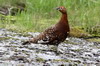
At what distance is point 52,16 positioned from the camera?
1152 cm

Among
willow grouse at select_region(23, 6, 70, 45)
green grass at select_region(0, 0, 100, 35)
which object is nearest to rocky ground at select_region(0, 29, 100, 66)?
willow grouse at select_region(23, 6, 70, 45)

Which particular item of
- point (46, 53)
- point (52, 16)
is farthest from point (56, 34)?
point (52, 16)

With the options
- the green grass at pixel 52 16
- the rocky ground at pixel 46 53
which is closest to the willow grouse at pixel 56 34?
the rocky ground at pixel 46 53

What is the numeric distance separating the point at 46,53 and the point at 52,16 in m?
4.55

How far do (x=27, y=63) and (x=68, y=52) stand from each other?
5.94 ft

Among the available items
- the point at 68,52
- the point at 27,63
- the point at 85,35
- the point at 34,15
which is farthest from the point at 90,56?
the point at 34,15

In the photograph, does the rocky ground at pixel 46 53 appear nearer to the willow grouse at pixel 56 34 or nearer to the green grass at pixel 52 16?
the willow grouse at pixel 56 34

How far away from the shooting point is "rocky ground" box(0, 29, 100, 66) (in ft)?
20.2

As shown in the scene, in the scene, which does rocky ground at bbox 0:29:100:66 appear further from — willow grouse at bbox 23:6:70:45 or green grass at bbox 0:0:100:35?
green grass at bbox 0:0:100:35

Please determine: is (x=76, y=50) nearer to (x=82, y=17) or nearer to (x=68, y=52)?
(x=68, y=52)

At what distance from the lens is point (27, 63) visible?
5.93 meters

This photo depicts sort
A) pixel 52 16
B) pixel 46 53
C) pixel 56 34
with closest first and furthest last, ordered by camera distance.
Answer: pixel 46 53 → pixel 56 34 → pixel 52 16

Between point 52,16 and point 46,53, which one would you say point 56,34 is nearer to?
point 46,53

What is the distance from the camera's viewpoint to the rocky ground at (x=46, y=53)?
615 cm
